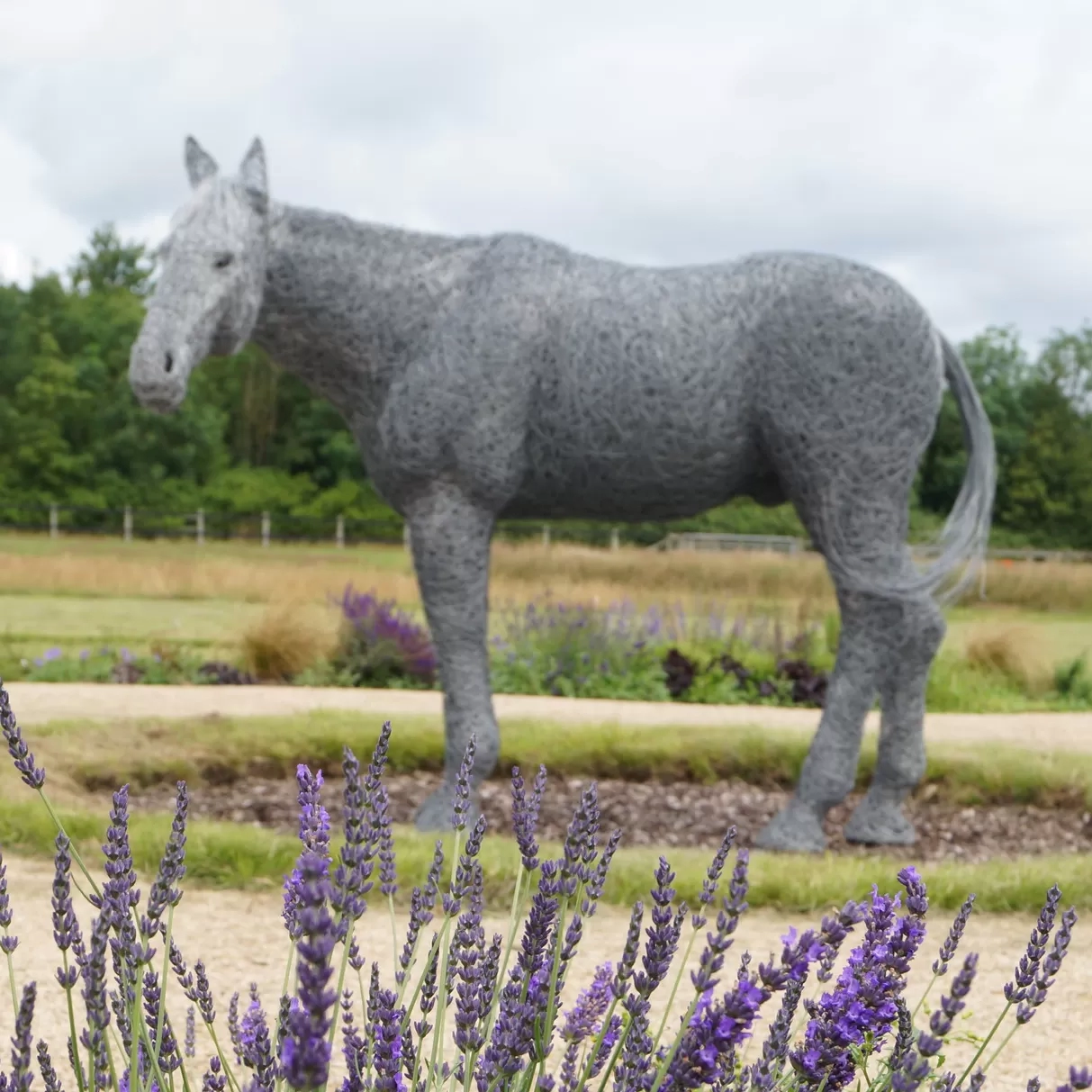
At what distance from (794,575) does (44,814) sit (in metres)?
13.4

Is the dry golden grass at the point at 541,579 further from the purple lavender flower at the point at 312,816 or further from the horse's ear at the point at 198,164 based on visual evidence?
the purple lavender flower at the point at 312,816

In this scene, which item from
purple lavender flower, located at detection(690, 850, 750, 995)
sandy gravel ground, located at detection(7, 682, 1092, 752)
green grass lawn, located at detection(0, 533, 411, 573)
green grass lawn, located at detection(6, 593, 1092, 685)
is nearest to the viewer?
purple lavender flower, located at detection(690, 850, 750, 995)

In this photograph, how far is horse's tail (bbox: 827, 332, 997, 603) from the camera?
4.66 meters

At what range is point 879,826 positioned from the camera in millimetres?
4758

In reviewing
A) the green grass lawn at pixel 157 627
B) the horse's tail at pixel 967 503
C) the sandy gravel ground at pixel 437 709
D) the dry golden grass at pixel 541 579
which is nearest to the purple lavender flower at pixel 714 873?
the horse's tail at pixel 967 503

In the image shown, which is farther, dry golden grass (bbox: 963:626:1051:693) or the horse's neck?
dry golden grass (bbox: 963:626:1051:693)

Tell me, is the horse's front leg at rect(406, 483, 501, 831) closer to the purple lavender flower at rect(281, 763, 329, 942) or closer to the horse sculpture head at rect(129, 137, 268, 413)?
the horse sculpture head at rect(129, 137, 268, 413)

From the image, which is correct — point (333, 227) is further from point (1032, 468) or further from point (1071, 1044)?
point (1032, 468)

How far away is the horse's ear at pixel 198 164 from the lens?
4.41 meters

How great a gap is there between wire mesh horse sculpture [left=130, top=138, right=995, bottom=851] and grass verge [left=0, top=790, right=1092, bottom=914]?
0.57 meters

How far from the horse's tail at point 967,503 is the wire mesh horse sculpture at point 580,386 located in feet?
0.22

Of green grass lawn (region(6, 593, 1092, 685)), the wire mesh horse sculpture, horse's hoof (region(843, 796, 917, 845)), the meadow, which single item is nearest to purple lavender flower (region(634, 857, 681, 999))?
the wire mesh horse sculpture

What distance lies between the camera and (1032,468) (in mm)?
38062

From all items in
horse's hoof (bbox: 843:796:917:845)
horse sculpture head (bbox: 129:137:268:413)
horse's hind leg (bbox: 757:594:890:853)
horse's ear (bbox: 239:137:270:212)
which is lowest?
→ horse's hoof (bbox: 843:796:917:845)
